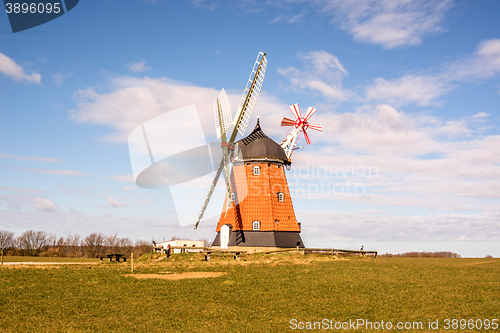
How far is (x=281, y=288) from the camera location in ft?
69.5

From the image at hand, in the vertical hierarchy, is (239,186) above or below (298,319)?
above

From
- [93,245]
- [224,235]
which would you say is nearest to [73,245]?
[93,245]

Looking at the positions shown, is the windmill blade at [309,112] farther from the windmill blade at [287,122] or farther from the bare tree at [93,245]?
the bare tree at [93,245]

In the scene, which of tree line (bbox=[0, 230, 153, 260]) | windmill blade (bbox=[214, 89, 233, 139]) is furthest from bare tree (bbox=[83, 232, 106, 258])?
windmill blade (bbox=[214, 89, 233, 139])

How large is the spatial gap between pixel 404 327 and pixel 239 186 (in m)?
27.6

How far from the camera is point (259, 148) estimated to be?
41062 millimetres

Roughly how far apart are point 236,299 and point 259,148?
77.4ft

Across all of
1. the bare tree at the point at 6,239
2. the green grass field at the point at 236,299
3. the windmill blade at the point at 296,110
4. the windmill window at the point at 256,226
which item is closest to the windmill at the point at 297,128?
the windmill blade at the point at 296,110

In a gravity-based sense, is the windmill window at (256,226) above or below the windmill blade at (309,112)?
below

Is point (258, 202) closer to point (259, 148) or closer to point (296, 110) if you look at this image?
point (259, 148)

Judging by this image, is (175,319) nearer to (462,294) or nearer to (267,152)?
(462,294)

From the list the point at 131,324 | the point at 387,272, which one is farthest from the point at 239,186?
the point at 131,324

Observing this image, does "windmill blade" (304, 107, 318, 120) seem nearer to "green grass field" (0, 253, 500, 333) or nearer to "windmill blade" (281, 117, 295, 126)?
"windmill blade" (281, 117, 295, 126)

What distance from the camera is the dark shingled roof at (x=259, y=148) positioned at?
40.9 m
